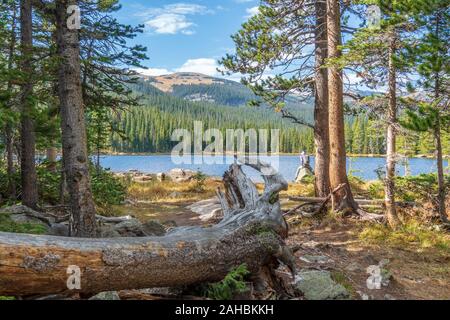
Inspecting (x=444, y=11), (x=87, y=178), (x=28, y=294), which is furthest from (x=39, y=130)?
(x=444, y=11)

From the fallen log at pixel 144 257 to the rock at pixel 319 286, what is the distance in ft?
1.33

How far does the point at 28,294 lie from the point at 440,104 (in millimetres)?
9099

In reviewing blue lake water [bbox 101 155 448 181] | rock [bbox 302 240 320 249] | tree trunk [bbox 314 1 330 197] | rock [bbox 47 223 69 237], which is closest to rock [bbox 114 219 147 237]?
rock [bbox 47 223 69 237]

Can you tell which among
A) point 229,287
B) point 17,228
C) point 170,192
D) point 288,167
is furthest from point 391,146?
point 288,167

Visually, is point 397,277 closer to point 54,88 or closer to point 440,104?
point 440,104

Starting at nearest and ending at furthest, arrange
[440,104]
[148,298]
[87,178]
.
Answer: [148,298] → [87,178] → [440,104]

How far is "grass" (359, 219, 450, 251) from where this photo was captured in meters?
8.99

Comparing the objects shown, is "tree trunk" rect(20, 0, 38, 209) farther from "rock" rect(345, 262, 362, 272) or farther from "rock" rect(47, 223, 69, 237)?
"rock" rect(345, 262, 362, 272)

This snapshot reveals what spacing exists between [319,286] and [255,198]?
1.84 metres

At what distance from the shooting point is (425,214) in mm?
10719

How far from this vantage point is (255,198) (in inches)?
262

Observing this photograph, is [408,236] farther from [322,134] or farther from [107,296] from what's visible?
[107,296]

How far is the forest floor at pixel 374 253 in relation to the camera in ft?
20.8

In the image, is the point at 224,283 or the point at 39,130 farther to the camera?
the point at 39,130
